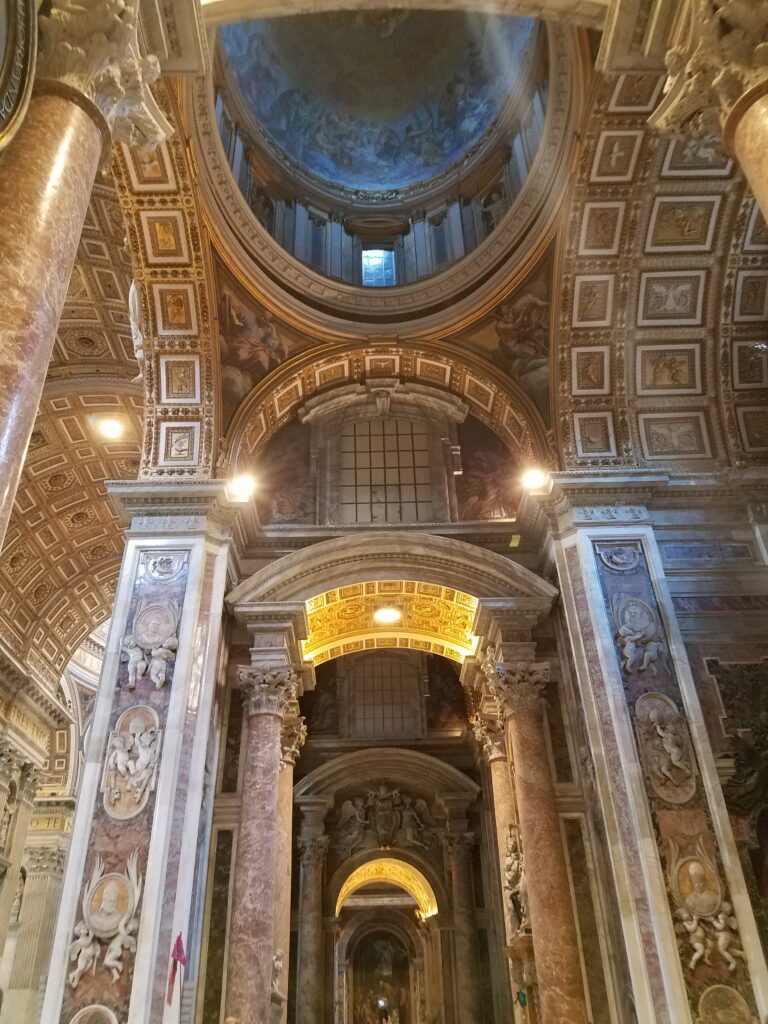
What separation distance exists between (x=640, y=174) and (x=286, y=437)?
25.6 ft

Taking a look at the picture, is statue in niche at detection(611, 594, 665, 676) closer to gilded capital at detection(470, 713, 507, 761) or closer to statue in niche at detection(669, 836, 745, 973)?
statue in niche at detection(669, 836, 745, 973)

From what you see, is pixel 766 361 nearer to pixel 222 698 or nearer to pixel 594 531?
pixel 594 531

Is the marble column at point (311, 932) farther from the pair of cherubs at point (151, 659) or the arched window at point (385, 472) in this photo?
the pair of cherubs at point (151, 659)

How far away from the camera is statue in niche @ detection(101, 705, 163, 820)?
997 cm

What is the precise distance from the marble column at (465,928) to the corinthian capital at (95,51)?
1623 centimetres

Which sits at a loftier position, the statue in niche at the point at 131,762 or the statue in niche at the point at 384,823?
the statue in niche at the point at 384,823

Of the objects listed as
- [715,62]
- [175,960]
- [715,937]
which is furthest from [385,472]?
[715,62]

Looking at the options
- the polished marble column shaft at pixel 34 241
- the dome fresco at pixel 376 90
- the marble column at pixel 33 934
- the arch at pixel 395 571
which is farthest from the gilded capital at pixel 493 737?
the marble column at pixel 33 934

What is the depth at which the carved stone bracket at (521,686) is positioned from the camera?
12.4m

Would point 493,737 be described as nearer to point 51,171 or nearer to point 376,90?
point 51,171

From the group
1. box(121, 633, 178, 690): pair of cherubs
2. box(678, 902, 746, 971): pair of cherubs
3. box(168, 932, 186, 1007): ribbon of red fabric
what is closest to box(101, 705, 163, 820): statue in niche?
box(121, 633, 178, 690): pair of cherubs

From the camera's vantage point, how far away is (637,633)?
444 inches

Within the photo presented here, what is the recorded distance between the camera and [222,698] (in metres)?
12.6

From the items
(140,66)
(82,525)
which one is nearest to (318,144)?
(82,525)
